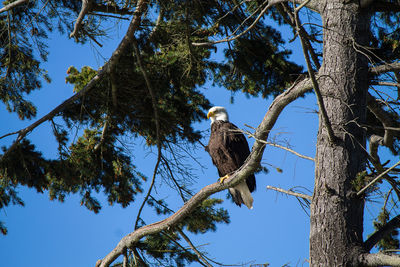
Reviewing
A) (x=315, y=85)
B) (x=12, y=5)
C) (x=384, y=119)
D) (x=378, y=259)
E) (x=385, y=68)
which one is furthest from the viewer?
(x=12, y=5)

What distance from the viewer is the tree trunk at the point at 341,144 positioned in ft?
9.78

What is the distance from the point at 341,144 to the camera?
10.2 feet

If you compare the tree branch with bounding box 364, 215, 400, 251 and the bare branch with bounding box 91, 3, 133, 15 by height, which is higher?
the bare branch with bounding box 91, 3, 133, 15

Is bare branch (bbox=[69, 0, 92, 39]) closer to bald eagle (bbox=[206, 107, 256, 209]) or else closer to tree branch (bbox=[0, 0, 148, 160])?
tree branch (bbox=[0, 0, 148, 160])

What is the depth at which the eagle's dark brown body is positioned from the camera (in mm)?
5191

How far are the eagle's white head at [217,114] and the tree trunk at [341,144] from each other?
91.2 inches

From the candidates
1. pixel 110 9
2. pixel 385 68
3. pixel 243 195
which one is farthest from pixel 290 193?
pixel 110 9

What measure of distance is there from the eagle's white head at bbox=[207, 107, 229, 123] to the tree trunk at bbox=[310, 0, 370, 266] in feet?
7.60

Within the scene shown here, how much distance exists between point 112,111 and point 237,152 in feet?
6.03

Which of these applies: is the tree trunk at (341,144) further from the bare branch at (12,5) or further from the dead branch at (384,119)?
the bare branch at (12,5)

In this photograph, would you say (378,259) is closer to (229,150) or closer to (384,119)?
(384,119)

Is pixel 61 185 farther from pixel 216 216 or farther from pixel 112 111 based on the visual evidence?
pixel 216 216

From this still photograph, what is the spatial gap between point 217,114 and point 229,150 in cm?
70

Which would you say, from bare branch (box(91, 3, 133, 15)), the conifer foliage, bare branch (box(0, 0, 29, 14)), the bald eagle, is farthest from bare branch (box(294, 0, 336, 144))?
bare branch (box(0, 0, 29, 14))
